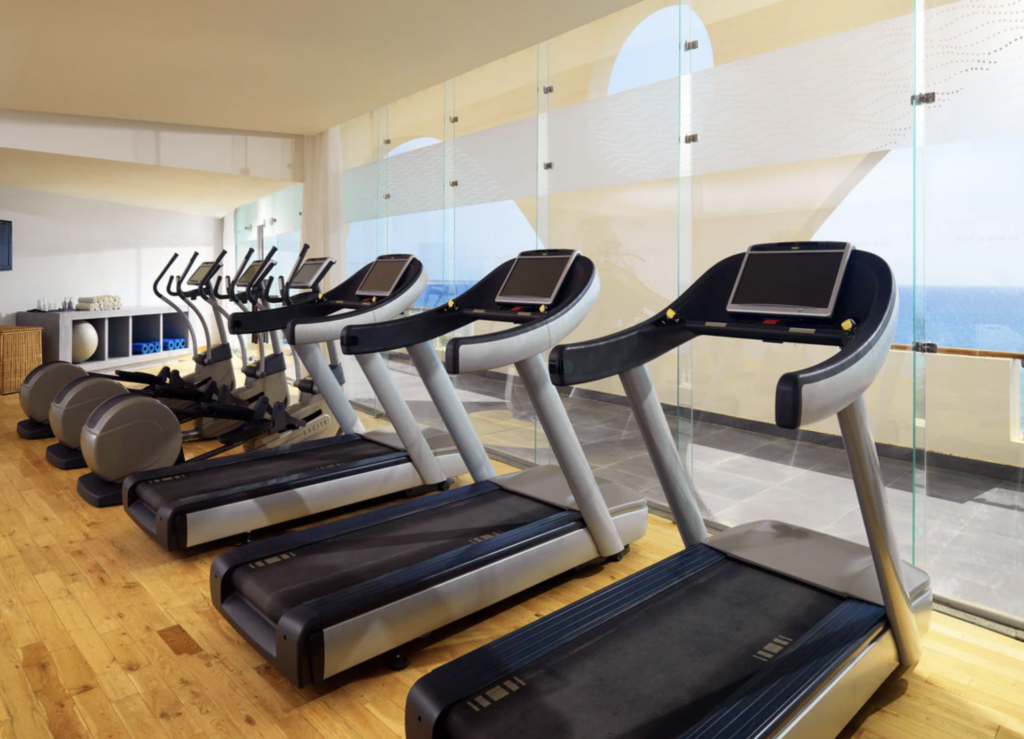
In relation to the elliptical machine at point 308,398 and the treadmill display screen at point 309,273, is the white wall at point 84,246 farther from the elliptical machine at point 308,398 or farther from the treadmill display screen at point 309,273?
the treadmill display screen at point 309,273

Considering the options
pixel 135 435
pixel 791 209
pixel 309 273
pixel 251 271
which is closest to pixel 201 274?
pixel 251 271

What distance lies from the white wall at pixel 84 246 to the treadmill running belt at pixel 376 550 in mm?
7759

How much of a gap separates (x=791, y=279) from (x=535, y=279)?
104 cm

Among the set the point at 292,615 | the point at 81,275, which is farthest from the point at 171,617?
the point at 81,275

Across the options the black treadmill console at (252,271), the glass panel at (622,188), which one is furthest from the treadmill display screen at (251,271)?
the glass panel at (622,188)

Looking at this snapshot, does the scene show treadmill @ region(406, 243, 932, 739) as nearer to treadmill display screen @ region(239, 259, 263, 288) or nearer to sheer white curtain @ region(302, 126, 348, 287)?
treadmill display screen @ region(239, 259, 263, 288)

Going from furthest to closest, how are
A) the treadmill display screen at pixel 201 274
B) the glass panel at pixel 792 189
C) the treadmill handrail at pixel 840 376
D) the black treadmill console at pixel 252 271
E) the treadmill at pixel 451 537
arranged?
the treadmill display screen at pixel 201 274
the black treadmill console at pixel 252 271
the glass panel at pixel 792 189
the treadmill at pixel 451 537
the treadmill handrail at pixel 840 376

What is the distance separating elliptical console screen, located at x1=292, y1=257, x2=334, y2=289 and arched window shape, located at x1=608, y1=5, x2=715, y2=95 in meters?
2.04

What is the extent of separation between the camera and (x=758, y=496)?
311 cm

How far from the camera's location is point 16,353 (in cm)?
688

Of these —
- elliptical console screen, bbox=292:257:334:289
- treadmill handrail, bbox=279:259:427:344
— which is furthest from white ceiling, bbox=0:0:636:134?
treadmill handrail, bbox=279:259:427:344

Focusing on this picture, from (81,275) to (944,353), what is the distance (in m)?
9.69

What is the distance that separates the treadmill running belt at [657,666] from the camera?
1477 mm

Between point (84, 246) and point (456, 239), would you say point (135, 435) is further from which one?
point (84, 246)
